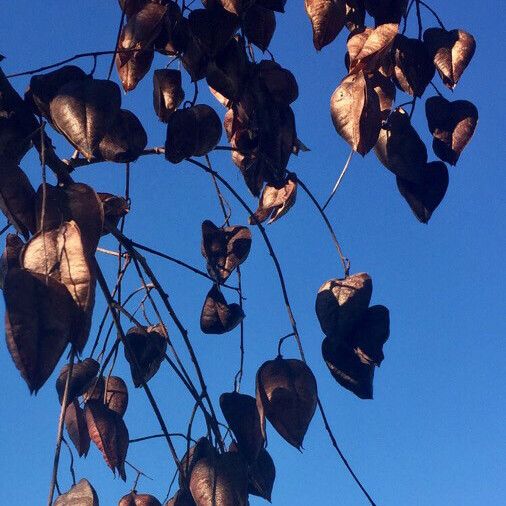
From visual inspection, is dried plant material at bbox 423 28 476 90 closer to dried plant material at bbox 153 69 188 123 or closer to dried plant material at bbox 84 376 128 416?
dried plant material at bbox 153 69 188 123

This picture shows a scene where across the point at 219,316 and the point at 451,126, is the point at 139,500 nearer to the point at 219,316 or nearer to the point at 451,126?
the point at 219,316

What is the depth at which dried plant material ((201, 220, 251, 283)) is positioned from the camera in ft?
4.15

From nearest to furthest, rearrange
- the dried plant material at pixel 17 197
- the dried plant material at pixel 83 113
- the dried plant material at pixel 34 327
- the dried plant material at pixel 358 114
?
the dried plant material at pixel 34 327 → the dried plant material at pixel 17 197 → the dried plant material at pixel 83 113 → the dried plant material at pixel 358 114

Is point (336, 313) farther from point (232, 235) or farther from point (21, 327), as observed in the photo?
point (21, 327)

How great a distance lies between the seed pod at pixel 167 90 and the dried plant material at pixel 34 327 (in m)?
0.56

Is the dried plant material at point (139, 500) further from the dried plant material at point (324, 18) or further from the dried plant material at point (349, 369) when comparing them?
the dried plant material at point (324, 18)

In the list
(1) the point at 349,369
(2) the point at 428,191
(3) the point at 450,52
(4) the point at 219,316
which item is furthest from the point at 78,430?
(3) the point at 450,52

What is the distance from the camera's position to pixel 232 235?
1.29m

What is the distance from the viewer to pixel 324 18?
102 cm

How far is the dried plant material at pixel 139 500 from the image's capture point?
1.16 m

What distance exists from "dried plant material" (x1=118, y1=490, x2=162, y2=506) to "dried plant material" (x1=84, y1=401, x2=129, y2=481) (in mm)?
60

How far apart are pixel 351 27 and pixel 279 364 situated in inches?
17.9

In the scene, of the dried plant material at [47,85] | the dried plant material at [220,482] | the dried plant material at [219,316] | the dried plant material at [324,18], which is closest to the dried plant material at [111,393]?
the dried plant material at [219,316]

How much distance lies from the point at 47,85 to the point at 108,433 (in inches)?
17.3
